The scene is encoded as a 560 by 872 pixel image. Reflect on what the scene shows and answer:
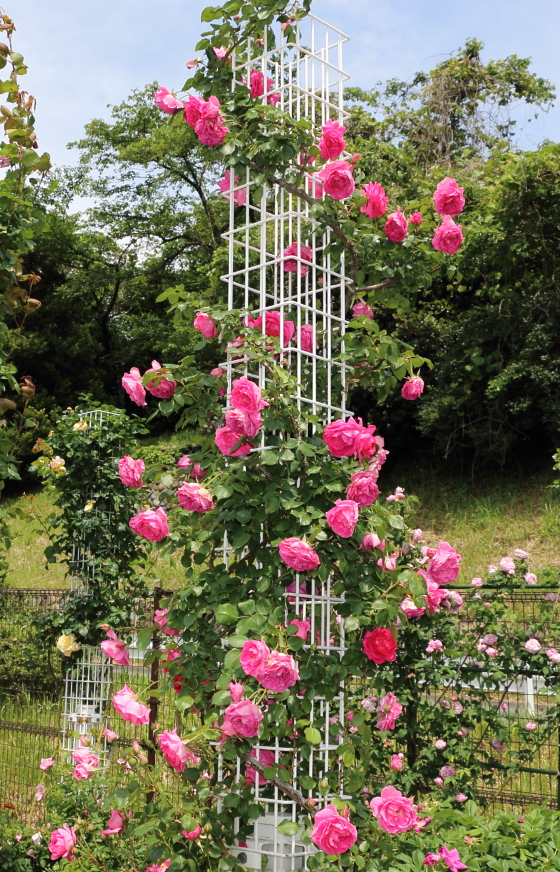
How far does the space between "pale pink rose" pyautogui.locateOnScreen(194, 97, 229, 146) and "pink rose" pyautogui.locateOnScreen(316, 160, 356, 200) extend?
34 cm

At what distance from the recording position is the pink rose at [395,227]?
287 cm

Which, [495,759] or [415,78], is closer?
[495,759]

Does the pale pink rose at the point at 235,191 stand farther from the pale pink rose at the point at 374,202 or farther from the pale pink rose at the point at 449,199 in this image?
the pale pink rose at the point at 449,199

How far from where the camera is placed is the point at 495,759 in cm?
378

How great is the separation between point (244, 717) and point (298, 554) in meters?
0.43

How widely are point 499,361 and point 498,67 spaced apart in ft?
25.0

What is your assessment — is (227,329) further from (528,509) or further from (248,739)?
(528,509)

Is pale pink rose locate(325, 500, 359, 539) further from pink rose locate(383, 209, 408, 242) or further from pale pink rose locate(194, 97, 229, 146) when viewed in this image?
pale pink rose locate(194, 97, 229, 146)

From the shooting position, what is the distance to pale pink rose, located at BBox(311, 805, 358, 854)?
2.08 meters

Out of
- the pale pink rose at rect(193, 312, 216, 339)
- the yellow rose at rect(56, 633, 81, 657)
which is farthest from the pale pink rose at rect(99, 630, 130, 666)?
the yellow rose at rect(56, 633, 81, 657)

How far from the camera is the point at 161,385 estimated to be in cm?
259

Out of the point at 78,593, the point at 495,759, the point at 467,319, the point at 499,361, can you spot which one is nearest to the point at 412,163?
the point at 467,319

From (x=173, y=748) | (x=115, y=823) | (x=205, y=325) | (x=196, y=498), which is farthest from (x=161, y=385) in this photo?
(x=115, y=823)

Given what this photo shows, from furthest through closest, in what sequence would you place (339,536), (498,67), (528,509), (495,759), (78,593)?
(498,67)
(528,509)
(78,593)
(495,759)
(339,536)
